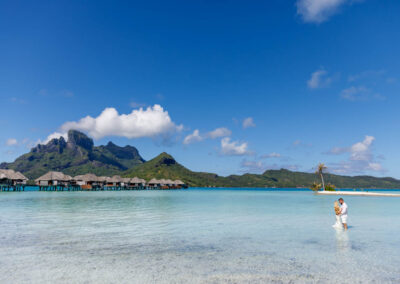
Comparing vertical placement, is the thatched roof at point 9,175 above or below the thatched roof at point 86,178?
above

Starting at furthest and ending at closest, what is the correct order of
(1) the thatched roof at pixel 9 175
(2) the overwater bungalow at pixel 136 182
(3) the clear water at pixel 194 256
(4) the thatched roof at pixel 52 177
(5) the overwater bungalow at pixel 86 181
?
(2) the overwater bungalow at pixel 136 182
(5) the overwater bungalow at pixel 86 181
(4) the thatched roof at pixel 52 177
(1) the thatched roof at pixel 9 175
(3) the clear water at pixel 194 256

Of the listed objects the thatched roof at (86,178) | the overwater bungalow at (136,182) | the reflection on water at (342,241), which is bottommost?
the overwater bungalow at (136,182)

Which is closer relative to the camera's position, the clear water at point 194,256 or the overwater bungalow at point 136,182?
the clear water at point 194,256

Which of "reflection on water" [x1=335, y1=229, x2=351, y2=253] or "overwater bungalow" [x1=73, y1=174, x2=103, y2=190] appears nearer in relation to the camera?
"reflection on water" [x1=335, y1=229, x2=351, y2=253]

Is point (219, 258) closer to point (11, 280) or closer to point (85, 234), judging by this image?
point (11, 280)

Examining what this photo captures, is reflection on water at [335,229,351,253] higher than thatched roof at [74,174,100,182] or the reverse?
the reverse

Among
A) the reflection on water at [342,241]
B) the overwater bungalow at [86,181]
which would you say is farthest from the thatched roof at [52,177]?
the reflection on water at [342,241]

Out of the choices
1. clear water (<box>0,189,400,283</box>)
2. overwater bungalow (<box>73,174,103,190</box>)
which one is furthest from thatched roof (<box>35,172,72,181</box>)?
clear water (<box>0,189,400,283</box>)

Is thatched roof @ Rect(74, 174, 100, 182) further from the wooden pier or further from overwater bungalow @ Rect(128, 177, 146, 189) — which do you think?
overwater bungalow @ Rect(128, 177, 146, 189)

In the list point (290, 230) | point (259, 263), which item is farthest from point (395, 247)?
point (259, 263)

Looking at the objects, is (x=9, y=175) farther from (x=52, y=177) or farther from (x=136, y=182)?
(x=136, y=182)

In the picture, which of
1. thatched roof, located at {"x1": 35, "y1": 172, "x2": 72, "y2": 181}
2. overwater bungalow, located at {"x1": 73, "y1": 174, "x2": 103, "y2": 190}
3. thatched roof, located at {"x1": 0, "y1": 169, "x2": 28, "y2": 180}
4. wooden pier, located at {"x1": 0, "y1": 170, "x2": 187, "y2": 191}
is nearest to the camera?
thatched roof, located at {"x1": 0, "y1": 169, "x2": 28, "y2": 180}

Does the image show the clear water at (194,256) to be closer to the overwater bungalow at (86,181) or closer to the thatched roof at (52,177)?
the thatched roof at (52,177)

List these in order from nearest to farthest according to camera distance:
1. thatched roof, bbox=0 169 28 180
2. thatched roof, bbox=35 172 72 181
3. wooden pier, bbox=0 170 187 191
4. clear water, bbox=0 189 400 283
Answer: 1. clear water, bbox=0 189 400 283
2. thatched roof, bbox=0 169 28 180
3. wooden pier, bbox=0 170 187 191
4. thatched roof, bbox=35 172 72 181
